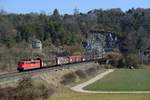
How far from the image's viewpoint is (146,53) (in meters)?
182

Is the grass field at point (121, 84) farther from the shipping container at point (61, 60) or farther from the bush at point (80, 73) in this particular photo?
the shipping container at point (61, 60)

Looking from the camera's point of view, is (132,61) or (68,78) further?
(132,61)

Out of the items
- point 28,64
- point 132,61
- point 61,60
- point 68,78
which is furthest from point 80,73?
point 132,61

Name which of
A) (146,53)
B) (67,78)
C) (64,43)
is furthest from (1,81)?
(146,53)

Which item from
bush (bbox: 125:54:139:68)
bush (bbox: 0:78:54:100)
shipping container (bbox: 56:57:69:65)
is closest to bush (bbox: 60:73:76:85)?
shipping container (bbox: 56:57:69:65)

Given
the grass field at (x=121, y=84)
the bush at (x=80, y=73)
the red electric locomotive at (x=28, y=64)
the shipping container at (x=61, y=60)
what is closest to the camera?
the grass field at (x=121, y=84)

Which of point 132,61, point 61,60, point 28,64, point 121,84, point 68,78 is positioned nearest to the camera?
point 121,84

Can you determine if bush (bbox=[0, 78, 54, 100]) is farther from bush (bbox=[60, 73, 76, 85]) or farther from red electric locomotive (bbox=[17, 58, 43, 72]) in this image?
bush (bbox=[60, 73, 76, 85])

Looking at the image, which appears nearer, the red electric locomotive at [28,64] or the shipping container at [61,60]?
the red electric locomotive at [28,64]

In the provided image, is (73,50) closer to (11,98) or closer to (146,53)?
(146,53)

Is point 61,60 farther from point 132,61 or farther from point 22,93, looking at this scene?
point 22,93

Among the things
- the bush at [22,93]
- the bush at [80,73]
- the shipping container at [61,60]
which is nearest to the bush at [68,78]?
the bush at [80,73]

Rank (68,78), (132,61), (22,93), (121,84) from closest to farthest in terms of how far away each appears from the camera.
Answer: (22,93)
(121,84)
(68,78)
(132,61)

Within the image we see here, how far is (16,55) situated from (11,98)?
58.3 m
